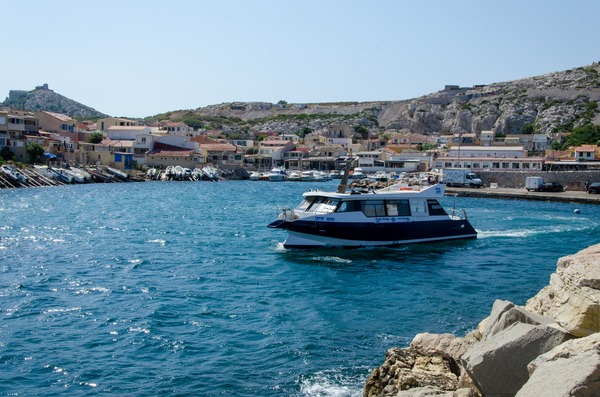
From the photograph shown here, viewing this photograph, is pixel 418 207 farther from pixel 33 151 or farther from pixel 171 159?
pixel 171 159

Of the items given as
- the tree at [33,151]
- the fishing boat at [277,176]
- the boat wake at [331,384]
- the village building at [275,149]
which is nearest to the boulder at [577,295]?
the boat wake at [331,384]

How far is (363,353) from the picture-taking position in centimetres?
1371

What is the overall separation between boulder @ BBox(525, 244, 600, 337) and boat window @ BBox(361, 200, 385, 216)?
16469 millimetres

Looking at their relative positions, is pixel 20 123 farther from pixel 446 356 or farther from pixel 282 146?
pixel 446 356

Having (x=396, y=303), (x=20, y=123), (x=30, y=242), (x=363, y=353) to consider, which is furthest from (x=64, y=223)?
(x=20, y=123)

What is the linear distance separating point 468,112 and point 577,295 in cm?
14147

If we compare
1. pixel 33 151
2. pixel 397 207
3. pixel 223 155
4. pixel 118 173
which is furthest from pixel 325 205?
pixel 223 155

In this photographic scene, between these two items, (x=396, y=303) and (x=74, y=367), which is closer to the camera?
(x=74, y=367)

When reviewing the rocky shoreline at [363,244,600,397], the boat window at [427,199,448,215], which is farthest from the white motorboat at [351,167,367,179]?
the rocky shoreline at [363,244,600,397]

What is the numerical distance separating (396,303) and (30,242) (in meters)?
18.7

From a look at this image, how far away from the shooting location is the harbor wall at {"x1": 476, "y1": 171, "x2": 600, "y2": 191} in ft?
207

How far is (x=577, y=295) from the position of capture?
31.9 ft

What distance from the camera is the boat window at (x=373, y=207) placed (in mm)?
27625

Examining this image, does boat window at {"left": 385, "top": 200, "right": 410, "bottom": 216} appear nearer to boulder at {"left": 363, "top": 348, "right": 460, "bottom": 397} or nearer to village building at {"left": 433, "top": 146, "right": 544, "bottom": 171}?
boulder at {"left": 363, "top": 348, "right": 460, "bottom": 397}
